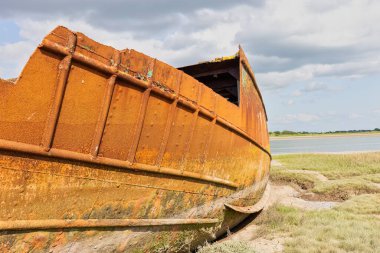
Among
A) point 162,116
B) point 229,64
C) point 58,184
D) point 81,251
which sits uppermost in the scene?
point 229,64

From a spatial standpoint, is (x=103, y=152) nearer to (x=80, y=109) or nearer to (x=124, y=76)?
(x=80, y=109)

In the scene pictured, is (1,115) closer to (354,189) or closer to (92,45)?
(92,45)

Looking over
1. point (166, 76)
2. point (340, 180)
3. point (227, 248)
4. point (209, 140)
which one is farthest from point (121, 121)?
point (340, 180)

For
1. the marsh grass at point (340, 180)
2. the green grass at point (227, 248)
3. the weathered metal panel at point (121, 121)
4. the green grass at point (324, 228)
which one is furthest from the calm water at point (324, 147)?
the weathered metal panel at point (121, 121)

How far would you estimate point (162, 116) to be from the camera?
4.11 metres

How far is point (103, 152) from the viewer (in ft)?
11.5

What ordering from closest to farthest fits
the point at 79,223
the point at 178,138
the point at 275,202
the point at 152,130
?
1. the point at 79,223
2. the point at 152,130
3. the point at 178,138
4. the point at 275,202

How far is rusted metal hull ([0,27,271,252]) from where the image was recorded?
2.92 meters

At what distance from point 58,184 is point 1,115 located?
2.63 feet

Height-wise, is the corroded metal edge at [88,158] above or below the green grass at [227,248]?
above

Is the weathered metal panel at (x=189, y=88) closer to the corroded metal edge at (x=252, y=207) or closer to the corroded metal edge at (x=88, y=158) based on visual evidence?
the corroded metal edge at (x=88, y=158)

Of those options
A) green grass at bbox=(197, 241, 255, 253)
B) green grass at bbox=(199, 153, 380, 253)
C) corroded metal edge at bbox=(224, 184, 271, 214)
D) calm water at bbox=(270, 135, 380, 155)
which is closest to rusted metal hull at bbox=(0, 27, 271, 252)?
green grass at bbox=(197, 241, 255, 253)

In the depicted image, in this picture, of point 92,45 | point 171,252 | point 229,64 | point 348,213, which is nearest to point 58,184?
point 92,45

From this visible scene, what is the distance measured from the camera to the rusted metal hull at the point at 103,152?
2.92 m
